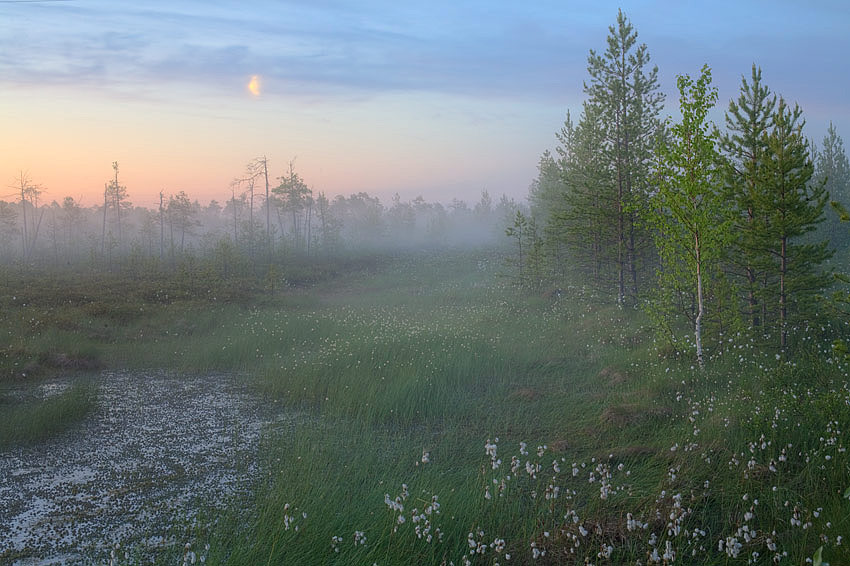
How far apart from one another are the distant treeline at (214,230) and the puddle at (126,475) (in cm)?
2392

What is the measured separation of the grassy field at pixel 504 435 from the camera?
5.22 metres

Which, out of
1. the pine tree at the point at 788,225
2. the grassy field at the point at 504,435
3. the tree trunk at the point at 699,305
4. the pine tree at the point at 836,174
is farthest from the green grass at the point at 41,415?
the pine tree at the point at 836,174

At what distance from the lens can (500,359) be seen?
13.1 metres

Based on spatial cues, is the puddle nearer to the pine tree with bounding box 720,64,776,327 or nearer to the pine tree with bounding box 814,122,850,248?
the pine tree with bounding box 720,64,776,327

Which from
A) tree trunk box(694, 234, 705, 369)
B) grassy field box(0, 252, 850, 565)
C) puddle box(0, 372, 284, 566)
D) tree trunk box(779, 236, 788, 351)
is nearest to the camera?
grassy field box(0, 252, 850, 565)

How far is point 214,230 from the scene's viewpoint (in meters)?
110

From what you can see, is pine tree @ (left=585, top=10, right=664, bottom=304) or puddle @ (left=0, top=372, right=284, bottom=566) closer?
puddle @ (left=0, top=372, right=284, bottom=566)

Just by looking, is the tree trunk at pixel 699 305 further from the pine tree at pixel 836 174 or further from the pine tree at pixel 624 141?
the pine tree at pixel 836 174

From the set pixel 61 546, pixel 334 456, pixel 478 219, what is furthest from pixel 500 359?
pixel 478 219

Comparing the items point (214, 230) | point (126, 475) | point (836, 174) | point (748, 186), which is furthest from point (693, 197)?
point (214, 230)

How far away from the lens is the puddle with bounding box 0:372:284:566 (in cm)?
588

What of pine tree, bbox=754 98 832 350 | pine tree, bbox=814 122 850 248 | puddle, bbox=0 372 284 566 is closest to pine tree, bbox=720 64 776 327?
pine tree, bbox=754 98 832 350

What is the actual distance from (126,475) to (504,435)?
5.63 metres

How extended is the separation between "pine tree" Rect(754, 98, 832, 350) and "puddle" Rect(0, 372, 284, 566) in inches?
450
